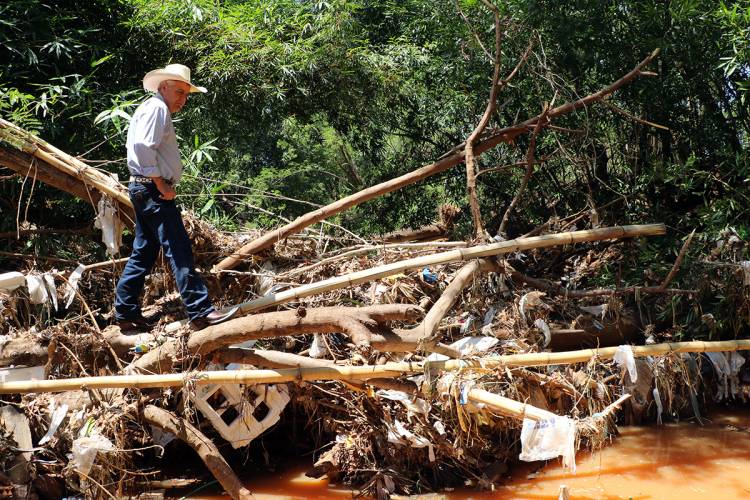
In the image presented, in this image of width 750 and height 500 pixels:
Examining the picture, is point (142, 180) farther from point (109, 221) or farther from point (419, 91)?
point (419, 91)

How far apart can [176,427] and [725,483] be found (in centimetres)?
315

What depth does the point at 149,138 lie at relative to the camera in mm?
3971

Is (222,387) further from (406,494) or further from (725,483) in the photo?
(725,483)

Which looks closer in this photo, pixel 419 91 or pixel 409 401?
pixel 409 401

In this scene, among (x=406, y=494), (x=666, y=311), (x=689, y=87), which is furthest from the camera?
(x=689, y=87)

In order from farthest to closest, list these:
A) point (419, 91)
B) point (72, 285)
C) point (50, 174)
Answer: point (419, 91) → point (72, 285) → point (50, 174)

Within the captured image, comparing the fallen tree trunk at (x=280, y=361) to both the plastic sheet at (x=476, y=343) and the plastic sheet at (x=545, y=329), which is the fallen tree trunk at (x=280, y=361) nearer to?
the plastic sheet at (x=476, y=343)

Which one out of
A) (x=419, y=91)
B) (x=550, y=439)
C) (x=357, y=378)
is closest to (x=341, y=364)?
(x=357, y=378)

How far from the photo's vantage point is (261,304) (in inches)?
166

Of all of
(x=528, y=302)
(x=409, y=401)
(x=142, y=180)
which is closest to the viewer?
(x=142, y=180)

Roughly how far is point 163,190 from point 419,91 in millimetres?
4038

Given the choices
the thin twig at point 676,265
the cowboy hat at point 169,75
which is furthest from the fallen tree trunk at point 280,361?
the thin twig at point 676,265

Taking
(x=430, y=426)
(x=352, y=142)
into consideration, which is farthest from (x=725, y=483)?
(x=352, y=142)

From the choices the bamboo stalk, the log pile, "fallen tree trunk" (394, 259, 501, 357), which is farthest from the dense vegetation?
the bamboo stalk
